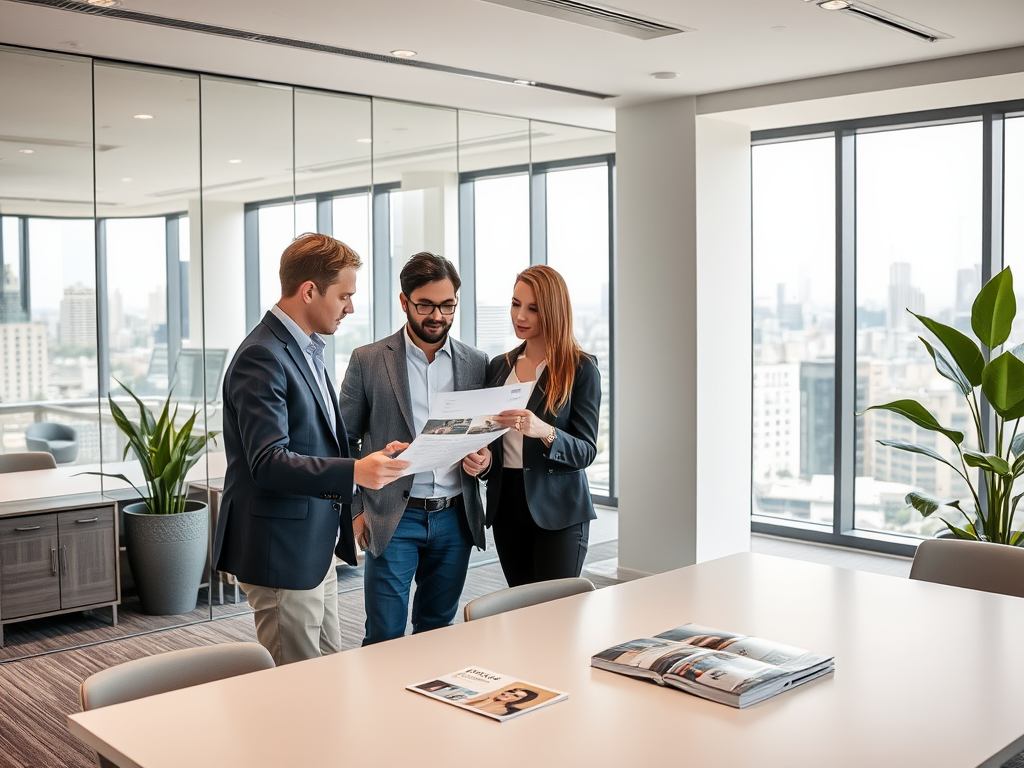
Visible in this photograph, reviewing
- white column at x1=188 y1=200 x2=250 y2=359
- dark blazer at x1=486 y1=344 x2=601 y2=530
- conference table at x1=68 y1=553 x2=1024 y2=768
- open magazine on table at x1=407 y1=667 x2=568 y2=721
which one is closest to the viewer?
conference table at x1=68 y1=553 x2=1024 y2=768

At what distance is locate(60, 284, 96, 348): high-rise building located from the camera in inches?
192

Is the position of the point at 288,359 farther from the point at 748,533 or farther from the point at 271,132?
the point at 748,533

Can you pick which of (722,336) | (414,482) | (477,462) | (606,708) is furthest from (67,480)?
(606,708)

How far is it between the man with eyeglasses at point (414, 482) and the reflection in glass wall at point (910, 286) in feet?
13.9

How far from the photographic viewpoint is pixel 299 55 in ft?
15.5

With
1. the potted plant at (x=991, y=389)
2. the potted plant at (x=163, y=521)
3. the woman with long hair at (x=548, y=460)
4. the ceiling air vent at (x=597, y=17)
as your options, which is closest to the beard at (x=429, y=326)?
the woman with long hair at (x=548, y=460)

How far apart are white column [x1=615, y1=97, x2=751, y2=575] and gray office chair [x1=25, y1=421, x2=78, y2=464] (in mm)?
3095

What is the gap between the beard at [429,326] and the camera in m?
3.06

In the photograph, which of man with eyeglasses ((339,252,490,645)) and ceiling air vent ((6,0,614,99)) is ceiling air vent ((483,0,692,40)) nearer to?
ceiling air vent ((6,0,614,99))

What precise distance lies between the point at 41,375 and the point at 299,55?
1.99 m

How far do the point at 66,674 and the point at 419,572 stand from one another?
85.6 inches

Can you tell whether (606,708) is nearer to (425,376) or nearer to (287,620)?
(287,620)

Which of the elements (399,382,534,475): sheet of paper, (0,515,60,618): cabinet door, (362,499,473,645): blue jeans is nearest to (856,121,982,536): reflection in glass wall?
(362,499,473,645): blue jeans

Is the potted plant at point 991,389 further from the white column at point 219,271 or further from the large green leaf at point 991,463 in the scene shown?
the white column at point 219,271
